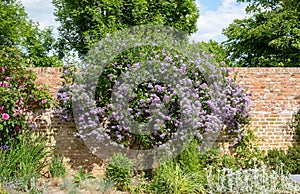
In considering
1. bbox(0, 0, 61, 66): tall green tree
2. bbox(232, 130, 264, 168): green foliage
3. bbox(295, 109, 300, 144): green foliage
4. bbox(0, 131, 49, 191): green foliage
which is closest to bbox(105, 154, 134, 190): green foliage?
bbox(0, 131, 49, 191): green foliage

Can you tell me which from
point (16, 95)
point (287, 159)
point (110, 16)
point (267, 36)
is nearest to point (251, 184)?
point (287, 159)

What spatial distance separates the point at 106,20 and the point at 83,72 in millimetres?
7540

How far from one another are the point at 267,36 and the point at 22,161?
12.2 m

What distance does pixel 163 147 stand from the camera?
6.55 m

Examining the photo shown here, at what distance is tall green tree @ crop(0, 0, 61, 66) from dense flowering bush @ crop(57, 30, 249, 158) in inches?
298

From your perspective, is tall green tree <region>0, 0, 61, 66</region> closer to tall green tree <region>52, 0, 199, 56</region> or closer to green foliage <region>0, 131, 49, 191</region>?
tall green tree <region>52, 0, 199, 56</region>

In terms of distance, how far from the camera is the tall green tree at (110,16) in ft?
44.5

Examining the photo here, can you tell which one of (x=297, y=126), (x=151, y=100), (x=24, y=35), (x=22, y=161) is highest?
(x=24, y=35)

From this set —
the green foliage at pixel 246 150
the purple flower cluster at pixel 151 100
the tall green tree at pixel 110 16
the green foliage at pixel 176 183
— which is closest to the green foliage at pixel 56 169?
the purple flower cluster at pixel 151 100

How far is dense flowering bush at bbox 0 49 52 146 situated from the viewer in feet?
21.3

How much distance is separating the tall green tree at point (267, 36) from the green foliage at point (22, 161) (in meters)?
10.0

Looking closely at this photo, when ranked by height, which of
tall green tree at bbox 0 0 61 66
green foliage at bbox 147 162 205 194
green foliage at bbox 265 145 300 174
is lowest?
green foliage at bbox 147 162 205 194

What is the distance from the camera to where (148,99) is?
6500mm

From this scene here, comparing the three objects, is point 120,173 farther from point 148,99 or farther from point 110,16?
point 110,16
